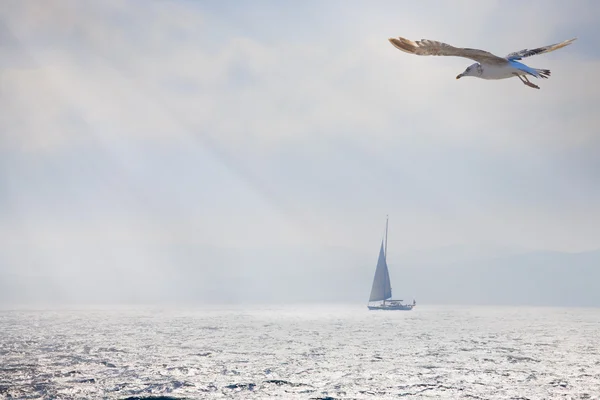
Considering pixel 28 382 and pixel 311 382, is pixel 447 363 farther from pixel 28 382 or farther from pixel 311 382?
pixel 28 382

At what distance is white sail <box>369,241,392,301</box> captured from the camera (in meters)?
142

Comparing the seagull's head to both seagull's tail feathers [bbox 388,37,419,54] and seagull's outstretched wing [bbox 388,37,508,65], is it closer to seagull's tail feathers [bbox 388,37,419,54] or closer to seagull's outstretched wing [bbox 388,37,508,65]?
seagull's outstretched wing [bbox 388,37,508,65]

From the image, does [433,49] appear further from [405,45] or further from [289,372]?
[289,372]

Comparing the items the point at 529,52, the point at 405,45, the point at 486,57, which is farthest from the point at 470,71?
the point at 405,45

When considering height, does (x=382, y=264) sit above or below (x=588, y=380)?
above

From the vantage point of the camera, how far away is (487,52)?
→ 14250mm

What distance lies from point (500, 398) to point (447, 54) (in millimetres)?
23537

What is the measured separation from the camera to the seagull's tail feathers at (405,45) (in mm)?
13597

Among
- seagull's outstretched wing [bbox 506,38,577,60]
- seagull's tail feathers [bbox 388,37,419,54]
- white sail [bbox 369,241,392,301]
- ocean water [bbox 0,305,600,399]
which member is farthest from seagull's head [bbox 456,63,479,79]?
white sail [bbox 369,241,392,301]

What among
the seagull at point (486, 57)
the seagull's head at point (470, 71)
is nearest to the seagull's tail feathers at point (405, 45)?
the seagull at point (486, 57)

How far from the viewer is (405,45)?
13.9 m

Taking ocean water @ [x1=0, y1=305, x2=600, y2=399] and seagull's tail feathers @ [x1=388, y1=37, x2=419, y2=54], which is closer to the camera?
seagull's tail feathers @ [x1=388, y1=37, x2=419, y2=54]

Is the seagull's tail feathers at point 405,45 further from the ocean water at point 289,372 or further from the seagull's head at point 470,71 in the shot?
the ocean water at point 289,372

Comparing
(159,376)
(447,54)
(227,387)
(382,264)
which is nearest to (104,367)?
(159,376)
